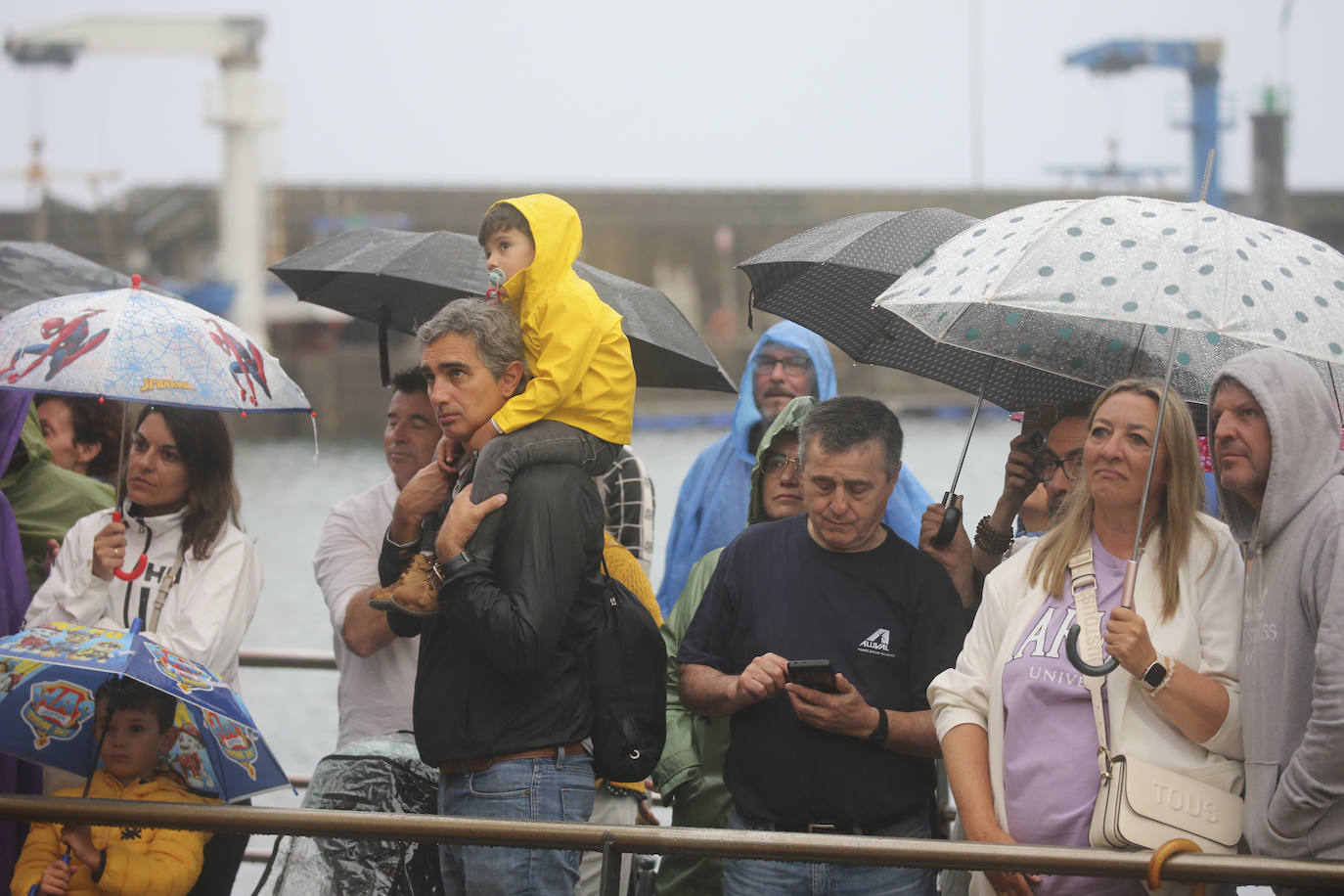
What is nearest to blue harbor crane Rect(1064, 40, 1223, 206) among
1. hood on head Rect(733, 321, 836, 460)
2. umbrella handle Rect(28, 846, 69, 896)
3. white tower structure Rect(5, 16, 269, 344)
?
white tower structure Rect(5, 16, 269, 344)

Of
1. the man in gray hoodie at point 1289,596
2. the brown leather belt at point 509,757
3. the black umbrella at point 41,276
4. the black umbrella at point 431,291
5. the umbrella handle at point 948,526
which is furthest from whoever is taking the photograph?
the black umbrella at point 41,276

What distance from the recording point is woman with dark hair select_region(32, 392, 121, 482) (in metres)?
4.80

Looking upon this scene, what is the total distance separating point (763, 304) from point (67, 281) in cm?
235

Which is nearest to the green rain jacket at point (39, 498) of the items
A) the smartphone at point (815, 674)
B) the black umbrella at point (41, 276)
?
the black umbrella at point (41, 276)

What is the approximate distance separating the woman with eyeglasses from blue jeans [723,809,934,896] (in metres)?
0.15

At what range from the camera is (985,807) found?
2904mm

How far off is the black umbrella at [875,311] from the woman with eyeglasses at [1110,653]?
0.83 metres

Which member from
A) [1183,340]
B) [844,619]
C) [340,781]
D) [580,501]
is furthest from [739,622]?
[1183,340]

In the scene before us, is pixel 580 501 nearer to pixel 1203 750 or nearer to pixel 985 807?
pixel 985 807

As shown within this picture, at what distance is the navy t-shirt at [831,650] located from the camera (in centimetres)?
322

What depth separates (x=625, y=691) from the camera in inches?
121

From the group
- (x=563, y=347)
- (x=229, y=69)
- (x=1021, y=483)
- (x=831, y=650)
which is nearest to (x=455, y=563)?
(x=563, y=347)

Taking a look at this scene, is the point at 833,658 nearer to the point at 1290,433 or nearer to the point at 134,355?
the point at 1290,433

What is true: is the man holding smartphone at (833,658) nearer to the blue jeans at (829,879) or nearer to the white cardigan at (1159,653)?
the blue jeans at (829,879)
